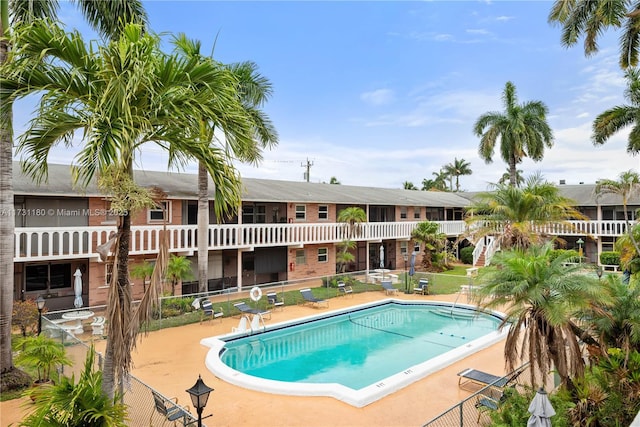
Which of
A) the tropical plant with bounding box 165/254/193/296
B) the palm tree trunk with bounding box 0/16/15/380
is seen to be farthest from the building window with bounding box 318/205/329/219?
the palm tree trunk with bounding box 0/16/15/380

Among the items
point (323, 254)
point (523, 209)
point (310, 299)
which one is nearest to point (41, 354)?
point (310, 299)

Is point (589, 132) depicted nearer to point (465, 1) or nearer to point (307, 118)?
point (465, 1)

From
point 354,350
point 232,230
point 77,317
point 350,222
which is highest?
point 350,222

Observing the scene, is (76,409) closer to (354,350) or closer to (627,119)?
(354,350)

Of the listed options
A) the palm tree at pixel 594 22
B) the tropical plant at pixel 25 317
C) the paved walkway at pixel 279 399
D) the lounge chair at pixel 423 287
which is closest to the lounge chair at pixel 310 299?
the lounge chair at pixel 423 287

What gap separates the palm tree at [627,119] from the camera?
1895cm

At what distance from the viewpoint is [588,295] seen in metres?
8.01

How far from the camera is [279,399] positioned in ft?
32.7

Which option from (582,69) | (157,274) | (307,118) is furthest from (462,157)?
(157,274)

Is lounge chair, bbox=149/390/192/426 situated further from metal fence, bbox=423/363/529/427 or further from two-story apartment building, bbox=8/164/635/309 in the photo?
metal fence, bbox=423/363/529/427

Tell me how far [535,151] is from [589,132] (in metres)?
7.88

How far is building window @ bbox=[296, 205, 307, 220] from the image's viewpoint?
25.8 m

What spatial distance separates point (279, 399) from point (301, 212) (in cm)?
1680

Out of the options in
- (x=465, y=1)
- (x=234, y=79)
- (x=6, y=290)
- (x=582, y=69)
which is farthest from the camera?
(x=582, y=69)
